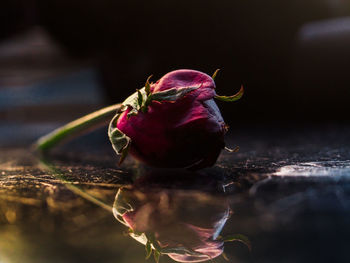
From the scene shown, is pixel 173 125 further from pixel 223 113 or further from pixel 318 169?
pixel 223 113

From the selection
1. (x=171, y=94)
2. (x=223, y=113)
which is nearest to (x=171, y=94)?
(x=171, y=94)

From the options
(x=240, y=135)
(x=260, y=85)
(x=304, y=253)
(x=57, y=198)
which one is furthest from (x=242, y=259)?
(x=260, y=85)

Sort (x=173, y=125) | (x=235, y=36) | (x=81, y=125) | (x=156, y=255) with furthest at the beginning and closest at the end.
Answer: (x=235, y=36) < (x=81, y=125) < (x=173, y=125) < (x=156, y=255)

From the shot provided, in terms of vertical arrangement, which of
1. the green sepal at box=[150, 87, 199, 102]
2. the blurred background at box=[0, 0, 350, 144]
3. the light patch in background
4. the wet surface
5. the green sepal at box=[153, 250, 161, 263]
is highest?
the green sepal at box=[150, 87, 199, 102]

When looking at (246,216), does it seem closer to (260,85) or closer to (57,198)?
(57,198)

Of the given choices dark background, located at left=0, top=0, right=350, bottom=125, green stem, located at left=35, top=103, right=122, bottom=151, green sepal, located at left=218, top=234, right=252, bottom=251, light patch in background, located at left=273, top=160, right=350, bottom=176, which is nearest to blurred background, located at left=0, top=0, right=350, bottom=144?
dark background, located at left=0, top=0, right=350, bottom=125

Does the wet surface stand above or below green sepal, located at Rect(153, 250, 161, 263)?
below

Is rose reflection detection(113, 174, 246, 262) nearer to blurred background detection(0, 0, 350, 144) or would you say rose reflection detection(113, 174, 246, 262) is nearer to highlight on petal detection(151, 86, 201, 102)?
highlight on petal detection(151, 86, 201, 102)
